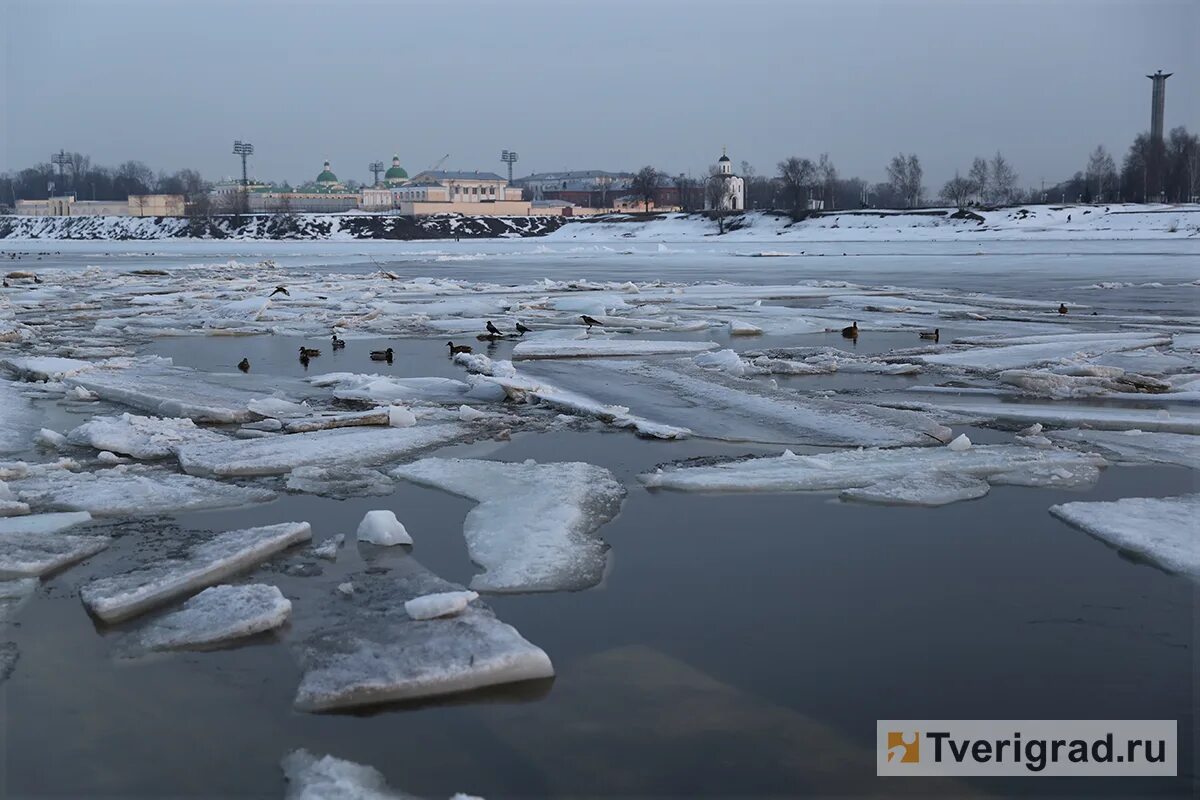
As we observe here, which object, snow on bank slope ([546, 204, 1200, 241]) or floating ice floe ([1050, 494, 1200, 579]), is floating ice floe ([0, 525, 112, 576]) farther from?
snow on bank slope ([546, 204, 1200, 241])

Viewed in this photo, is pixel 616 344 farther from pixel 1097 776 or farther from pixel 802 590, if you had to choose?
pixel 1097 776

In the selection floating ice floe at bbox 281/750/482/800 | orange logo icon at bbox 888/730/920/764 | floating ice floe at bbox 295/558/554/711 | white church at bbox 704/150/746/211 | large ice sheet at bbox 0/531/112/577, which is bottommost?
orange logo icon at bbox 888/730/920/764

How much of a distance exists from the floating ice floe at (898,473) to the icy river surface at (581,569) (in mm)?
25

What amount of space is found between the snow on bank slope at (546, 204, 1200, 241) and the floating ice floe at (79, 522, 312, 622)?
35.3 meters

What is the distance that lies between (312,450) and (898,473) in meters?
3.01

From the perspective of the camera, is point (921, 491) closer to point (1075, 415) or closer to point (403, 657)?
point (1075, 415)

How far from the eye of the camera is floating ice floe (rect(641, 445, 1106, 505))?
4.79 m

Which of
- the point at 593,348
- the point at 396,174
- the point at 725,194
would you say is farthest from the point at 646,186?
the point at 593,348

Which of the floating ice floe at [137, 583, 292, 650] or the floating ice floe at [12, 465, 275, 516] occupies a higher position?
the floating ice floe at [12, 465, 275, 516]

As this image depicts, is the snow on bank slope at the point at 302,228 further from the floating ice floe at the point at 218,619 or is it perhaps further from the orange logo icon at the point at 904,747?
the orange logo icon at the point at 904,747

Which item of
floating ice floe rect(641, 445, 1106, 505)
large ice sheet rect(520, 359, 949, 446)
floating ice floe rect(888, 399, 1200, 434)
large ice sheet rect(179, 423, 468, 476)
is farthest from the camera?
floating ice floe rect(888, 399, 1200, 434)

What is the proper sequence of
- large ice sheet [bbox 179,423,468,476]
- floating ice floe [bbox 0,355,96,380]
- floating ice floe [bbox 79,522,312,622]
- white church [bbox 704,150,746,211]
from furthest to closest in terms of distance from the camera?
white church [bbox 704,150,746,211]
floating ice floe [bbox 0,355,96,380]
large ice sheet [bbox 179,423,468,476]
floating ice floe [bbox 79,522,312,622]

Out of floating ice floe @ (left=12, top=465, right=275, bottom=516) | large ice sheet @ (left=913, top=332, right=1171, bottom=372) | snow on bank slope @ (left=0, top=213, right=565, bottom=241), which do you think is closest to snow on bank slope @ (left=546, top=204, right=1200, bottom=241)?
snow on bank slope @ (left=0, top=213, right=565, bottom=241)

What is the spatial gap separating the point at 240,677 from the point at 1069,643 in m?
2.44
